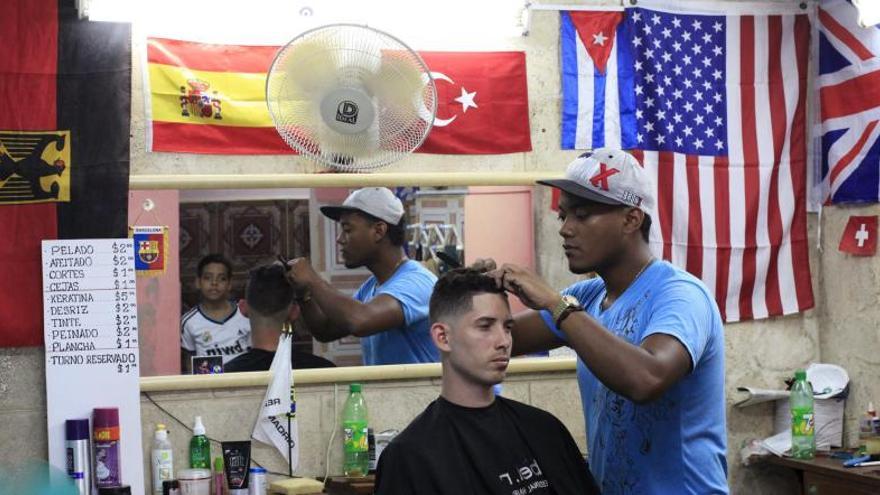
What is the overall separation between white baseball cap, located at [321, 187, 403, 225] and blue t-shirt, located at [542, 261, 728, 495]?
1.45 metres

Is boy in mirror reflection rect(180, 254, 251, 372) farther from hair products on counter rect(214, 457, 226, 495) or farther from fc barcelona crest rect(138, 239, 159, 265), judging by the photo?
hair products on counter rect(214, 457, 226, 495)

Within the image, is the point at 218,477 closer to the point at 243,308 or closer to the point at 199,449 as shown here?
the point at 199,449

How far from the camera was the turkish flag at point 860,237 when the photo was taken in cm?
446

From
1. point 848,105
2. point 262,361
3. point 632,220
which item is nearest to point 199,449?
point 262,361

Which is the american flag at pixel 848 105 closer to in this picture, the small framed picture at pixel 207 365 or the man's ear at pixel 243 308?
the man's ear at pixel 243 308

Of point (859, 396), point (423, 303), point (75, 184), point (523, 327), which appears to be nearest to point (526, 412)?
point (523, 327)

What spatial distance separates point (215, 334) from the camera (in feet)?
13.0

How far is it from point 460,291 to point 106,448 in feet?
4.74

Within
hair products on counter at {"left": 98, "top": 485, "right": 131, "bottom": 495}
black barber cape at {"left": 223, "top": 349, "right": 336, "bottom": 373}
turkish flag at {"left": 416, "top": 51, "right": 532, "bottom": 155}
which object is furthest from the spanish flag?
hair products on counter at {"left": 98, "top": 485, "right": 131, "bottom": 495}

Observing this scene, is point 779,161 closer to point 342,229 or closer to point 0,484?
point 342,229

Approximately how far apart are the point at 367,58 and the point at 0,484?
2.58 meters

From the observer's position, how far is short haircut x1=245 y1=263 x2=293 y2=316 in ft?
13.1

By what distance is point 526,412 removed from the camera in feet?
9.55

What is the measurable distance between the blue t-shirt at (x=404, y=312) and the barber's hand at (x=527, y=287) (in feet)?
4.24
